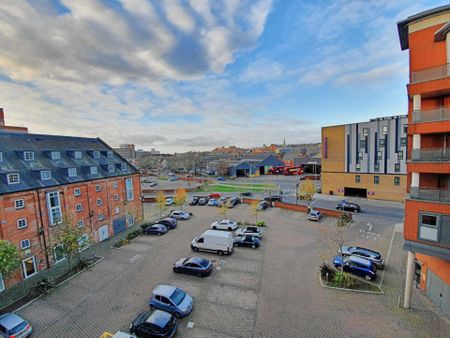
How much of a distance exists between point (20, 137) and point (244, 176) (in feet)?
222

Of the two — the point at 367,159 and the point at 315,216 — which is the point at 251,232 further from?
the point at 367,159

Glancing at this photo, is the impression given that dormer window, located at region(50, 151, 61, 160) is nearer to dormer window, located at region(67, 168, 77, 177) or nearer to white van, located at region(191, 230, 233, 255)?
dormer window, located at region(67, 168, 77, 177)

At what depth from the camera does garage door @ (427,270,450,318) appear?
40.0 ft

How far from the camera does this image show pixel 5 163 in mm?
18484

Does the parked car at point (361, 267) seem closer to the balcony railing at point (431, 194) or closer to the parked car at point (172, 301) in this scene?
the balcony railing at point (431, 194)

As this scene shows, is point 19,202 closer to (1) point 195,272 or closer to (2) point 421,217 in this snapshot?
(1) point 195,272

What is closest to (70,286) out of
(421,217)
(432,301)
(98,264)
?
(98,264)

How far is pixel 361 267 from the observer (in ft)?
53.5

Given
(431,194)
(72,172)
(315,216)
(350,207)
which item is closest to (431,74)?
(431,194)

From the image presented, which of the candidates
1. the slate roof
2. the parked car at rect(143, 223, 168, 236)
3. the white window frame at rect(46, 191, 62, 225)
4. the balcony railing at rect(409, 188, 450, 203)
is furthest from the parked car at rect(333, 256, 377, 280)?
the slate roof

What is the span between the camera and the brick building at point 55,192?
57.8 ft

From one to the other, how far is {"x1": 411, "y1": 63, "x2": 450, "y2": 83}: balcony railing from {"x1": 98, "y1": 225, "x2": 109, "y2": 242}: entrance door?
101ft

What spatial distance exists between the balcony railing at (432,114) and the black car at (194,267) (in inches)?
651

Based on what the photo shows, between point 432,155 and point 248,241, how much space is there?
52.1 feet
